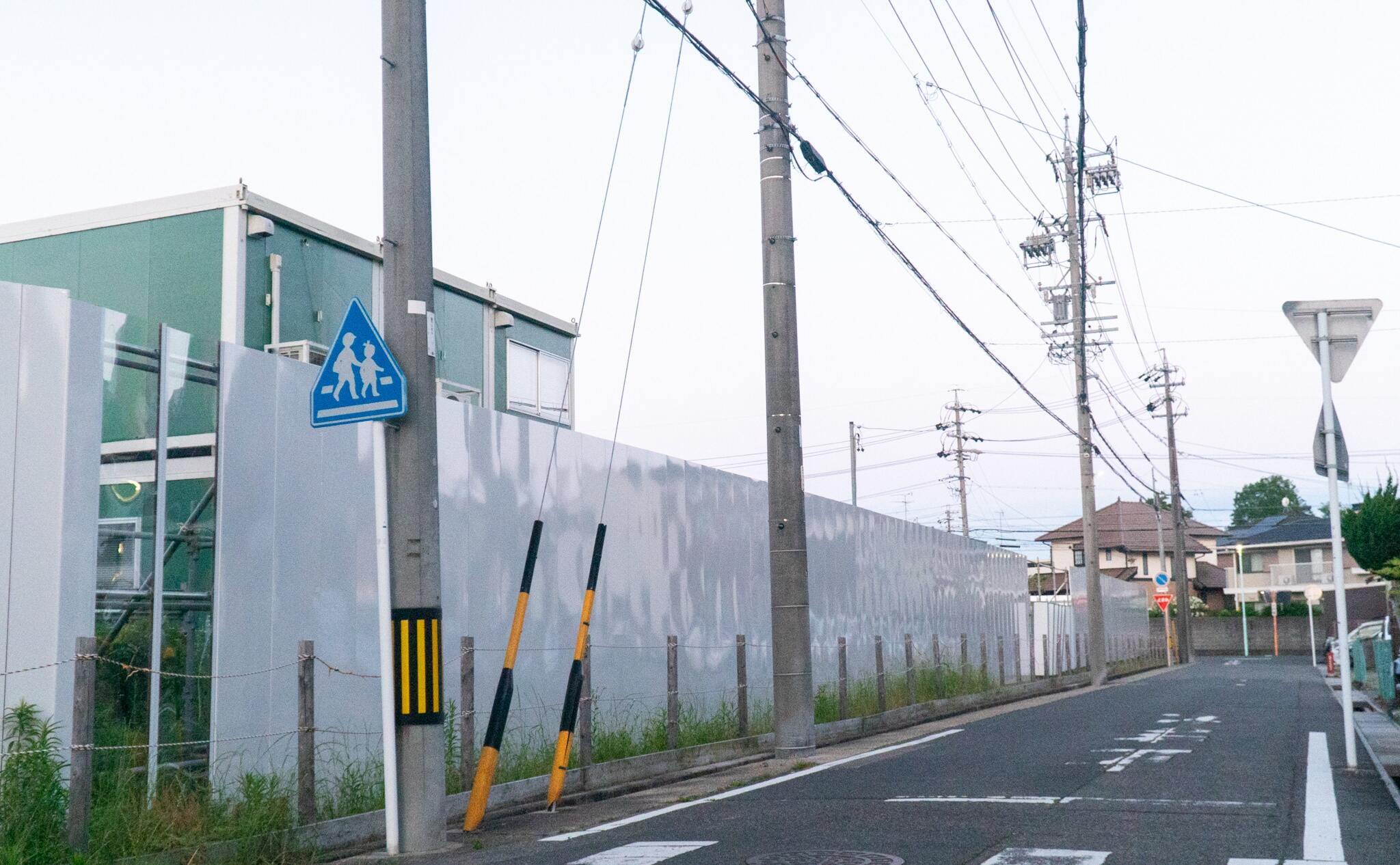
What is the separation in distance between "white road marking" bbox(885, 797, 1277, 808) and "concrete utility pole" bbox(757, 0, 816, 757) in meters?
4.17

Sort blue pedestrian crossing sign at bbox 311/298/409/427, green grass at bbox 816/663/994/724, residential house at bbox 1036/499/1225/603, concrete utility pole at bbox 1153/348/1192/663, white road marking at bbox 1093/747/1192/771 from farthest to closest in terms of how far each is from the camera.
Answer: residential house at bbox 1036/499/1225/603, concrete utility pole at bbox 1153/348/1192/663, green grass at bbox 816/663/994/724, white road marking at bbox 1093/747/1192/771, blue pedestrian crossing sign at bbox 311/298/409/427

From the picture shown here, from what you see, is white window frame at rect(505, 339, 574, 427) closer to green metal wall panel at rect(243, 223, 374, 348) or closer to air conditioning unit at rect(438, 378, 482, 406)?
air conditioning unit at rect(438, 378, 482, 406)

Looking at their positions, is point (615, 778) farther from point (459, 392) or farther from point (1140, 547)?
point (1140, 547)

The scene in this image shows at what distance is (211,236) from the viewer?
9633 millimetres

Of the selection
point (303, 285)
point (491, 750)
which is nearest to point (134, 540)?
point (491, 750)

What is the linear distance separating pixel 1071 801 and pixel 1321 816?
1488 mm

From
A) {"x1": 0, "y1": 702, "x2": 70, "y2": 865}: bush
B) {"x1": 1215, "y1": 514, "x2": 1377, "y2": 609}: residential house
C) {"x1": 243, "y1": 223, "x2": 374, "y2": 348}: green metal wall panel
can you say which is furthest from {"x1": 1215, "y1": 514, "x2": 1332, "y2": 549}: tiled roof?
{"x1": 0, "y1": 702, "x2": 70, "y2": 865}: bush

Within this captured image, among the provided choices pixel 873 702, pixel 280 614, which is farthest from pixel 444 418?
pixel 873 702

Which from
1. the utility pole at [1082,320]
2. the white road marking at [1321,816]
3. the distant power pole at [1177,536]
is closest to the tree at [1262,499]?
the distant power pole at [1177,536]

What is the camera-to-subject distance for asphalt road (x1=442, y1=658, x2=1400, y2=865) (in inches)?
262

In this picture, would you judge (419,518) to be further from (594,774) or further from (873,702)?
(873,702)

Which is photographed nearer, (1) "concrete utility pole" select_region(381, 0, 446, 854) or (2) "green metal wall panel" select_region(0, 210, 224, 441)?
(1) "concrete utility pole" select_region(381, 0, 446, 854)

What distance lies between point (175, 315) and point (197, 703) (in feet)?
11.2

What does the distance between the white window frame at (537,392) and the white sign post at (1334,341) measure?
22.0ft
